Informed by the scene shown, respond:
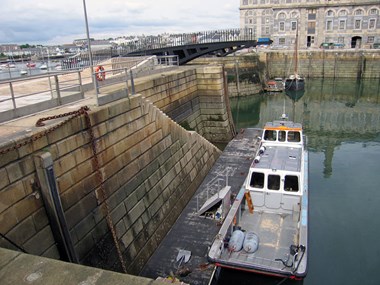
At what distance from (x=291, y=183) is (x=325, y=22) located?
228ft

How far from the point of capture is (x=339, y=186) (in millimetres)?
18203

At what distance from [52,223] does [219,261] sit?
182 inches

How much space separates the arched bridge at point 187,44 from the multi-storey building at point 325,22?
29.9 metres

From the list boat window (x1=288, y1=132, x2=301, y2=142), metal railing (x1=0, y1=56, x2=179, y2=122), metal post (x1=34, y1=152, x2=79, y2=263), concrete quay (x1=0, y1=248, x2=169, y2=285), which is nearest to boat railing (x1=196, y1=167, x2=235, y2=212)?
boat window (x1=288, y1=132, x2=301, y2=142)

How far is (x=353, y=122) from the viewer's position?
34.5 metres

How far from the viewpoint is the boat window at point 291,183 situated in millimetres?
12180

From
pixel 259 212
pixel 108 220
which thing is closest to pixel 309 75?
pixel 259 212

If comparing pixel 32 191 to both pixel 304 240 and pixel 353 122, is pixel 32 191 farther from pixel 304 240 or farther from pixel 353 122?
pixel 353 122

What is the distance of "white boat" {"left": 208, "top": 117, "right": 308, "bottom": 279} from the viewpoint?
9.30m

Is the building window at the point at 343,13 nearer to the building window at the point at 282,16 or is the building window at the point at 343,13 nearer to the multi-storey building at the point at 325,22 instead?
the multi-storey building at the point at 325,22

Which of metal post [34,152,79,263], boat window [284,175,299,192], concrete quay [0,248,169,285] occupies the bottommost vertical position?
boat window [284,175,299,192]

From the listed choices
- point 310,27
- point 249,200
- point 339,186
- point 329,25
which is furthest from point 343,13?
point 249,200

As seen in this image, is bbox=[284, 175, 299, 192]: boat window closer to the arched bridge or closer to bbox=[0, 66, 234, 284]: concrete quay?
bbox=[0, 66, 234, 284]: concrete quay

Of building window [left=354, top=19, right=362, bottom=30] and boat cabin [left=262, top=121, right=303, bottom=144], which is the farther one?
building window [left=354, top=19, right=362, bottom=30]
